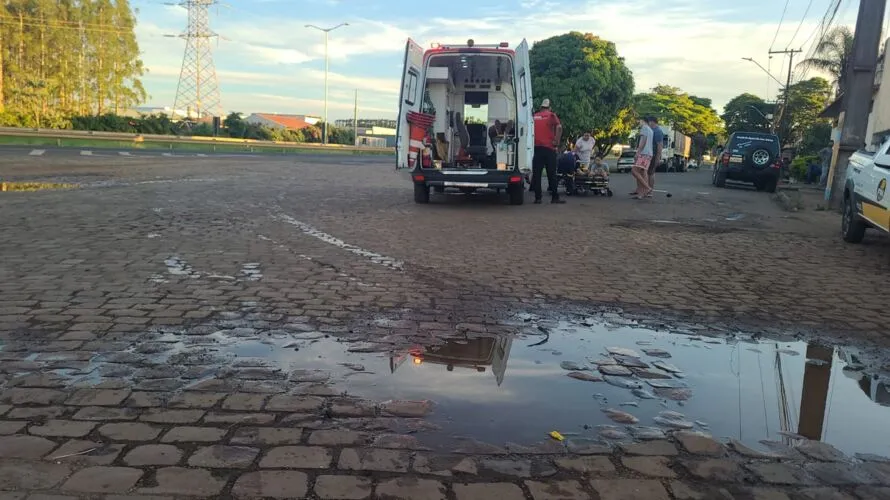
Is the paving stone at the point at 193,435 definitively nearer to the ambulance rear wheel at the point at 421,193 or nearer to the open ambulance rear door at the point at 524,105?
the open ambulance rear door at the point at 524,105

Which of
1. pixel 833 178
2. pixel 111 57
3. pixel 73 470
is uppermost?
pixel 111 57

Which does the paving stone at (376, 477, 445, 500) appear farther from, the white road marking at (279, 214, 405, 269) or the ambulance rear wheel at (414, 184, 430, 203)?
the ambulance rear wheel at (414, 184, 430, 203)

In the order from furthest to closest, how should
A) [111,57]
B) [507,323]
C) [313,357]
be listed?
[111,57], [507,323], [313,357]

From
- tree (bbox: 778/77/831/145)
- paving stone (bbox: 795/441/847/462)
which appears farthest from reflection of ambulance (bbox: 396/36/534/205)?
tree (bbox: 778/77/831/145)

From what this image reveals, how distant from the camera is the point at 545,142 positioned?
13500 millimetres

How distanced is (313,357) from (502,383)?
3.89 ft

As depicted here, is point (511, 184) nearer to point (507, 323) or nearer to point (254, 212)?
point (254, 212)

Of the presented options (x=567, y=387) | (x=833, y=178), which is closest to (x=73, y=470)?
(x=567, y=387)

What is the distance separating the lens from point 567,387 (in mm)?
3658

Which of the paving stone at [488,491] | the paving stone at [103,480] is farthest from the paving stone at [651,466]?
the paving stone at [103,480]

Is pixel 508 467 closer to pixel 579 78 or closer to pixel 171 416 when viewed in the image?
pixel 171 416

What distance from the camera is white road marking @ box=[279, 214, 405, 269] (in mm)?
7050

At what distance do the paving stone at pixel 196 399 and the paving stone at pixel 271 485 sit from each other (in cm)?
78

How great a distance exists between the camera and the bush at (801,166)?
32.2 m
